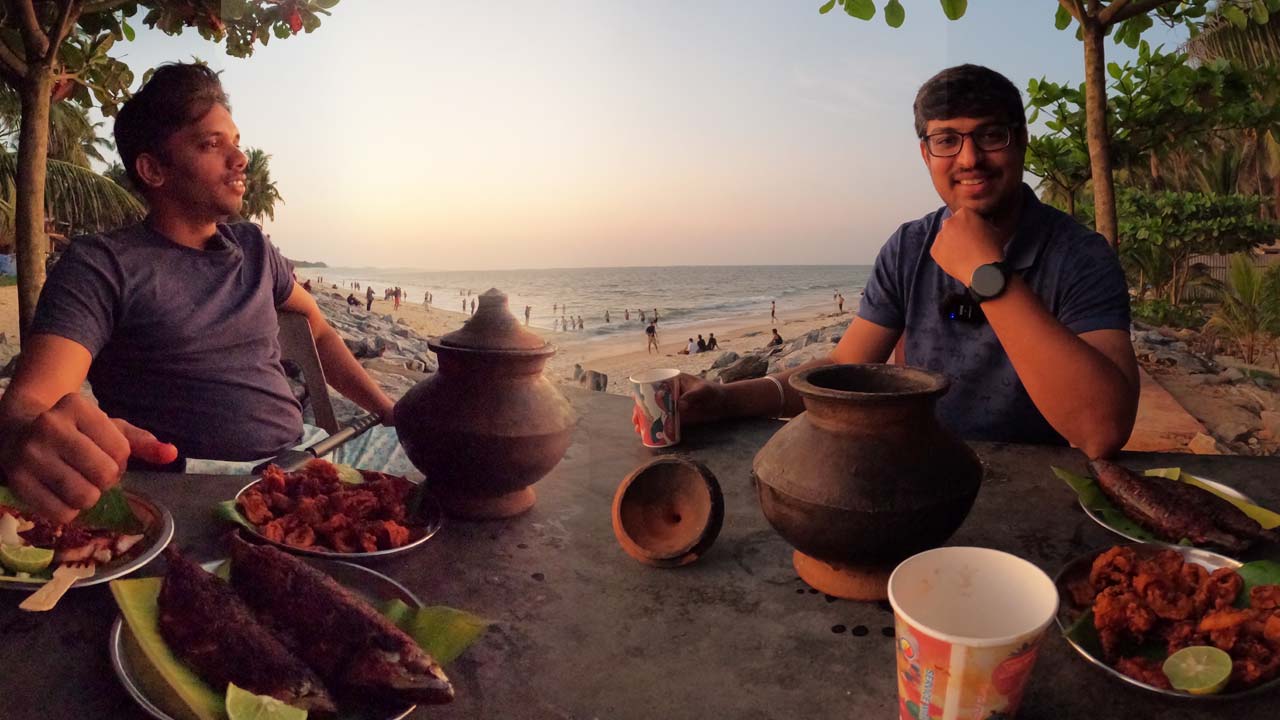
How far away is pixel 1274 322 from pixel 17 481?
13.2 meters

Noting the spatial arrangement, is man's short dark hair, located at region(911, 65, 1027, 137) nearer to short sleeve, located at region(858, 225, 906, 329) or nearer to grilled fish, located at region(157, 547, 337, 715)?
short sleeve, located at region(858, 225, 906, 329)

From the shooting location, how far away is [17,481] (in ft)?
3.82

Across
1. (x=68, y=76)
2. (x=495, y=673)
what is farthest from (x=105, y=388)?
(x=68, y=76)

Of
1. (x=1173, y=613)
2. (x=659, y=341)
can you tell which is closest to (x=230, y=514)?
(x=1173, y=613)

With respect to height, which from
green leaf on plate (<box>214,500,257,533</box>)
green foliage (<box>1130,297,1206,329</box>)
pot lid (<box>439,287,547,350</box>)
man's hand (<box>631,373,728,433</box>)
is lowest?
green foliage (<box>1130,297,1206,329</box>)

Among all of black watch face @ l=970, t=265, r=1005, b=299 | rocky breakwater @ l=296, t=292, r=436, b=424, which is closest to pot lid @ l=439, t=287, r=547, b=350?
black watch face @ l=970, t=265, r=1005, b=299

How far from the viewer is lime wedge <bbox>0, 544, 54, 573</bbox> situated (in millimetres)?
1182

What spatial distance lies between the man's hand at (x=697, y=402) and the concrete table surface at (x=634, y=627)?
40cm

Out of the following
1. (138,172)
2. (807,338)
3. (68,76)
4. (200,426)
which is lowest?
(807,338)

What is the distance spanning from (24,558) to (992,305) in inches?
74.6

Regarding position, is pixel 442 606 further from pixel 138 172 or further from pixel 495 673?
pixel 138 172

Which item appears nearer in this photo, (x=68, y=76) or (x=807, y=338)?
(x=68, y=76)

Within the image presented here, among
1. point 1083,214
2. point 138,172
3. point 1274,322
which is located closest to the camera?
point 138,172

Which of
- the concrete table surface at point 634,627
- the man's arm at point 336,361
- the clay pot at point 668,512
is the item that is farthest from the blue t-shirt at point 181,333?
the clay pot at point 668,512
